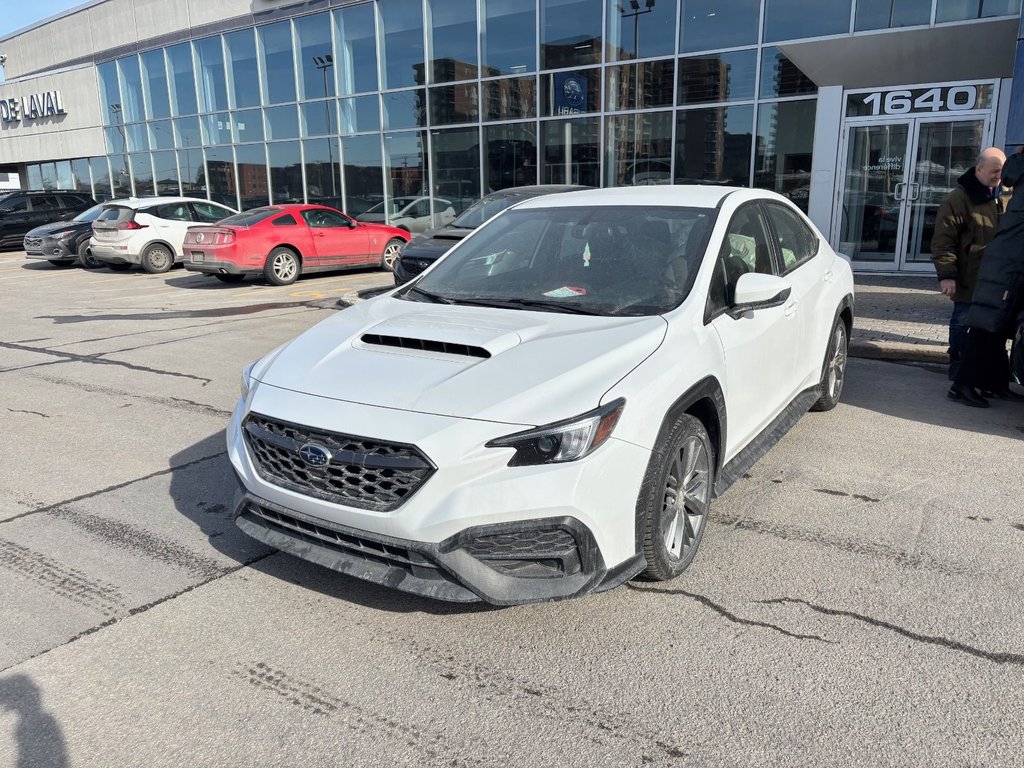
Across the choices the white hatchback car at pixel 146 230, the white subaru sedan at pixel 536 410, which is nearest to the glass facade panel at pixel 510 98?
the white hatchback car at pixel 146 230

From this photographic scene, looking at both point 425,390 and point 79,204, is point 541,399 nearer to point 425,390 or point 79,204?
point 425,390

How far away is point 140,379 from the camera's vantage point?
7.35 meters

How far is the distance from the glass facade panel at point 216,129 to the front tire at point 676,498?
1000 inches

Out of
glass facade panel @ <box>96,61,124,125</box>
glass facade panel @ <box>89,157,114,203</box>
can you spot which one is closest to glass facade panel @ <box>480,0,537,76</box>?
glass facade panel @ <box>96,61,124,125</box>

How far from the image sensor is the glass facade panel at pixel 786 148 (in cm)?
1444

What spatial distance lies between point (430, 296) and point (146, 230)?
583 inches

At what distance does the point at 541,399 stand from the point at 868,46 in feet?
43.0

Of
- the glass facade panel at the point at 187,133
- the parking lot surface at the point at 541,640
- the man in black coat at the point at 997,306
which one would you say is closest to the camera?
the parking lot surface at the point at 541,640

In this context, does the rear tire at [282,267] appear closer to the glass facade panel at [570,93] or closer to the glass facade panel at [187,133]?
the glass facade panel at [570,93]

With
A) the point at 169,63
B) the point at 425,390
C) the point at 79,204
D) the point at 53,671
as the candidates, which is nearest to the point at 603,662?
the point at 425,390

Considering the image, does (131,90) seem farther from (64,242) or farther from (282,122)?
(64,242)

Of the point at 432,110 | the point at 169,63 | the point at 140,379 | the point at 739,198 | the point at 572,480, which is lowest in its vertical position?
the point at 140,379

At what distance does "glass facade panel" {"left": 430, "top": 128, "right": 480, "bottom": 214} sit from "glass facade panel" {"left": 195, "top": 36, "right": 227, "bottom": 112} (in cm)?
950

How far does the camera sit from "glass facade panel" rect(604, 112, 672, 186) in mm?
16438
